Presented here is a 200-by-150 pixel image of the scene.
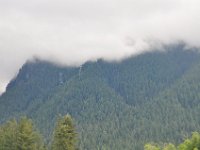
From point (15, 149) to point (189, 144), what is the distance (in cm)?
1738

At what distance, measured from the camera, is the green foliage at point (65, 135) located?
53.3 metres

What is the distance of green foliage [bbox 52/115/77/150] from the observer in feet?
175

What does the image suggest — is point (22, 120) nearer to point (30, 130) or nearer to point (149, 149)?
point (30, 130)

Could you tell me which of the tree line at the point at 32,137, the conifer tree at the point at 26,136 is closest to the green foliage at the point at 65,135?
the tree line at the point at 32,137

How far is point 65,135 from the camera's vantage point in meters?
53.7

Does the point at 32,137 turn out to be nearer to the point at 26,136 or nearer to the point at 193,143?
the point at 26,136

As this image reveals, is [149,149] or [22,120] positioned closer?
[22,120]

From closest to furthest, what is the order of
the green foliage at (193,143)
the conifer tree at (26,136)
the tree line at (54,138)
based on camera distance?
the green foliage at (193,143)
the tree line at (54,138)
the conifer tree at (26,136)

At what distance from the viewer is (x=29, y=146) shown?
5669 centimetres

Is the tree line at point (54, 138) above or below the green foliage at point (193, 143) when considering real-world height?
above

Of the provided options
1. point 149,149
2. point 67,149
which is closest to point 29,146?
point 67,149

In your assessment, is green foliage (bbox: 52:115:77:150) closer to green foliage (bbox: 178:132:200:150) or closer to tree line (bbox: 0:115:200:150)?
tree line (bbox: 0:115:200:150)

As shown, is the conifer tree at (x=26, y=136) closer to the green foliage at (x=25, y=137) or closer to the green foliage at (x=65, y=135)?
the green foliage at (x=25, y=137)

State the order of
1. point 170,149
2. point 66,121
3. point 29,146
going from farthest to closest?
point 170,149 < point 29,146 < point 66,121
